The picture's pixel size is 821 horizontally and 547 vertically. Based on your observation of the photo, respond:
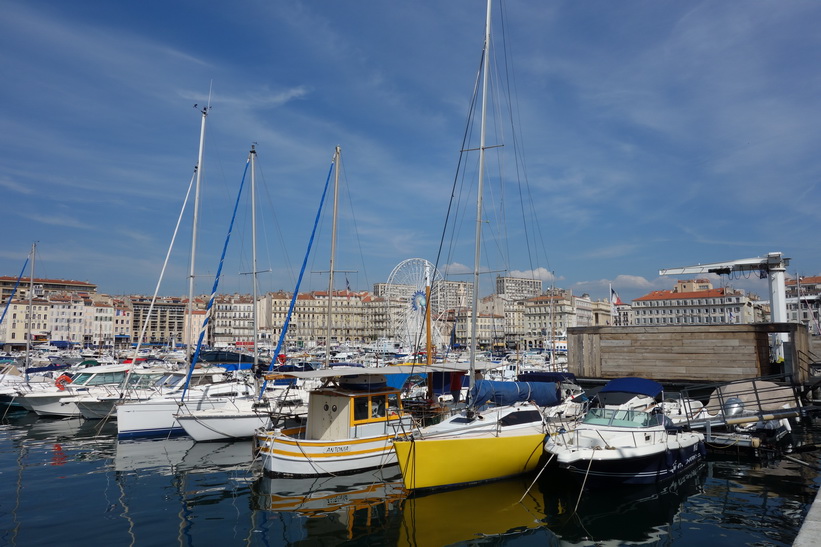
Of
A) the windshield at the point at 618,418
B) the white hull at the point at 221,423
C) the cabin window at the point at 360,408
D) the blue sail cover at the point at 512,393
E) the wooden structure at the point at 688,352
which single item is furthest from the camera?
the wooden structure at the point at 688,352

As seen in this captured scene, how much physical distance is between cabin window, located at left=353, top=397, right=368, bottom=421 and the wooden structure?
19647mm

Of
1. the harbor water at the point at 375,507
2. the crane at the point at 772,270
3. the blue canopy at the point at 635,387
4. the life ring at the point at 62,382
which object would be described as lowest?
the harbor water at the point at 375,507

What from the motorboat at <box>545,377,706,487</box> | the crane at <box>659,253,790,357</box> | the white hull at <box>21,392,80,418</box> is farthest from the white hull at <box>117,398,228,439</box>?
the crane at <box>659,253,790,357</box>

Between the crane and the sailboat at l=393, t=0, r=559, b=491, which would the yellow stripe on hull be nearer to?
the sailboat at l=393, t=0, r=559, b=491

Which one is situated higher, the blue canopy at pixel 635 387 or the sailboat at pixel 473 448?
the blue canopy at pixel 635 387

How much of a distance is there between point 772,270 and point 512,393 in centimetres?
2080

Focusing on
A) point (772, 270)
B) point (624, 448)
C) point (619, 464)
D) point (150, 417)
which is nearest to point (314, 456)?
point (619, 464)

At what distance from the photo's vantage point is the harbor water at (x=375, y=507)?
12.2 meters

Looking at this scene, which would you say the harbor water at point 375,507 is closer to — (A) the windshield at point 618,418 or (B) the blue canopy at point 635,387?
(A) the windshield at point 618,418

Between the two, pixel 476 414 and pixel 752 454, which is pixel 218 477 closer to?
pixel 476 414

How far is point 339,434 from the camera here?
16953mm

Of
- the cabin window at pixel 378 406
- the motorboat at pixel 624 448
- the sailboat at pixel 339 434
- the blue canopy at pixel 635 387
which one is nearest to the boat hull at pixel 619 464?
the motorboat at pixel 624 448

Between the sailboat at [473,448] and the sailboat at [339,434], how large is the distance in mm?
1382

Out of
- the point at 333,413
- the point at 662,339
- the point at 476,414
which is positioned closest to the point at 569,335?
the point at 662,339
